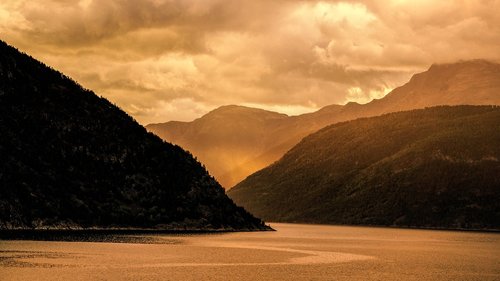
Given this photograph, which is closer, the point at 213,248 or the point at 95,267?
the point at 95,267

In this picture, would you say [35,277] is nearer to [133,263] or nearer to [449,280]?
[133,263]

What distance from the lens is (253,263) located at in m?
126

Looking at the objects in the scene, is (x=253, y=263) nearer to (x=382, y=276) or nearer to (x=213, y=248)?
(x=382, y=276)

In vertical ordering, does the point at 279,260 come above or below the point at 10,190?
below

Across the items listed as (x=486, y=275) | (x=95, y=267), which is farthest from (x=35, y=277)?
(x=486, y=275)

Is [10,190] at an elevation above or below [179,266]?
above

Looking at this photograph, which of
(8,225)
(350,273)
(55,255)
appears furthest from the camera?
(8,225)

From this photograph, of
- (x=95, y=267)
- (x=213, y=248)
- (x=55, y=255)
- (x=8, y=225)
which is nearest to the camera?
(x=95, y=267)

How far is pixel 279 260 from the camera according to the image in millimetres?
134250

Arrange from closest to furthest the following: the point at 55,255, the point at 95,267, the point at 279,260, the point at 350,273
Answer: the point at 95,267
the point at 350,273
the point at 55,255
the point at 279,260

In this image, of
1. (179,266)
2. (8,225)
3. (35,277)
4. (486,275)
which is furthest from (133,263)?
(8,225)

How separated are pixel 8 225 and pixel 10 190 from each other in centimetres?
1149

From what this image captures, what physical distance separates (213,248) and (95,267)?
61805mm

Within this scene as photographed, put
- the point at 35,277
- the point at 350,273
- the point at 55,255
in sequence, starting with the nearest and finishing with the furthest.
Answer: the point at 35,277
the point at 350,273
the point at 55,255
